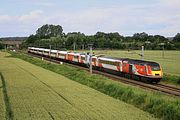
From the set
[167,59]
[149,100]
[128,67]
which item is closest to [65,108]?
[149,100]

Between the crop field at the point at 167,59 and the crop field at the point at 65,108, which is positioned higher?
the crop field at the point at 65,108

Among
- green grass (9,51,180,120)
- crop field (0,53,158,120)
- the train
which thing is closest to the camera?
crop field (0,53,158,120)

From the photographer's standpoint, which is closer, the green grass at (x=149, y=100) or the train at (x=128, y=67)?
the green grass at (x=149, y=100)

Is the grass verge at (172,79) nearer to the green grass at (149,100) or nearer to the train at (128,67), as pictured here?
the train at (128,67)

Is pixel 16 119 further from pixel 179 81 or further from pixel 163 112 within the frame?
pixel 179 81

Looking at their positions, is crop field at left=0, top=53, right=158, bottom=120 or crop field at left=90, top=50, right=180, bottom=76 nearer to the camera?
crop field at left=0, top=53, right=158, bottom=120

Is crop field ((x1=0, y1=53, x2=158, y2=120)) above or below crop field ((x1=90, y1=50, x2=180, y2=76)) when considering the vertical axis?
above

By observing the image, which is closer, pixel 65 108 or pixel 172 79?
pixel 65 108

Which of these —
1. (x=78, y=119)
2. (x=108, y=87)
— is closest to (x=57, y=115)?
(x=78, y=119)

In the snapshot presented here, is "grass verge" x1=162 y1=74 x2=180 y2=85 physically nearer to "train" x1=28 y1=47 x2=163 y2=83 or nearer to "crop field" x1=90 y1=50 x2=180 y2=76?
"train" x1=28 y1=47 x2=163 y2=83

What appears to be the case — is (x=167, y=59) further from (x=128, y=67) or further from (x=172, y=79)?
(x=172, y=79)

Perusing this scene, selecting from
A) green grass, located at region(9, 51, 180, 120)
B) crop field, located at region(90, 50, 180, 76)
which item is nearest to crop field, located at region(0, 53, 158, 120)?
green grass, located at region(9, 51, 180, 120)

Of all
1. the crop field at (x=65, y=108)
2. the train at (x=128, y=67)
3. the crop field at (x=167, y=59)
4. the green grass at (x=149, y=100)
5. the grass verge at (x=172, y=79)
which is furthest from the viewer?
the crop field at (x=167, y=59)

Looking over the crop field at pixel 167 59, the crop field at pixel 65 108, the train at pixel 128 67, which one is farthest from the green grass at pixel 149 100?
the crop field at pixel 167 59
